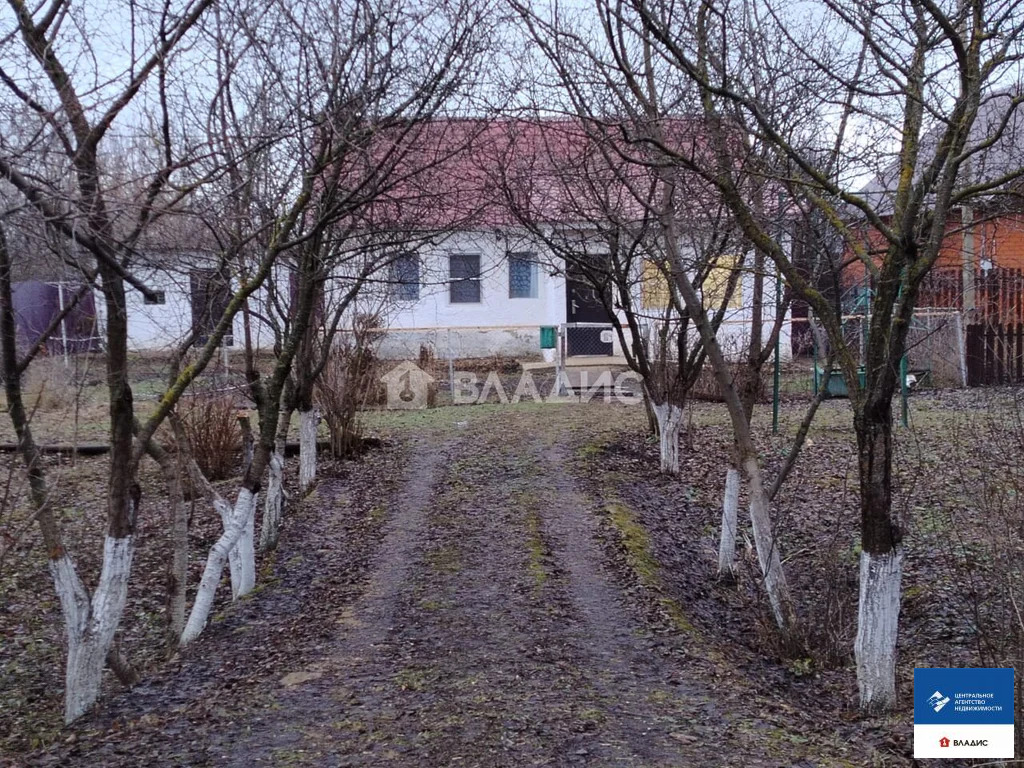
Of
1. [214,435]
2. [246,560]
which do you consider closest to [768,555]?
[246,560]

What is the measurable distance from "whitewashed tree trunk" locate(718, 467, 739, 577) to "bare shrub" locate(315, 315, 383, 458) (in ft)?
17.8

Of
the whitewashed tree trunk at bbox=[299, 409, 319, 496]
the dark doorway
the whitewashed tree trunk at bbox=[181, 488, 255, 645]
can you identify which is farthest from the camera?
the dark doorway

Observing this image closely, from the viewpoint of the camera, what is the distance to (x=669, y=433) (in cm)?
1022

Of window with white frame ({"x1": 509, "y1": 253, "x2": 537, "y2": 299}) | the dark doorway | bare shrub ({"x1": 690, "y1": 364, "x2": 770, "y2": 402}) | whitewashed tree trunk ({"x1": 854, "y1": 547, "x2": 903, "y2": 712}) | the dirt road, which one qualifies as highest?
window with white frame ({"x1": 509, "y1": 253, "x2": 537, "y2": 299})

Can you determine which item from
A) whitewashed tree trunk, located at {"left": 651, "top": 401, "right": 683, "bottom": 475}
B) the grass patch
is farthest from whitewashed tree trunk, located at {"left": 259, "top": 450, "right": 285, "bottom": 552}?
whitewashed tree trunk, located at {"left": 651, "top": 401, "right": 683, "bottom": 475}

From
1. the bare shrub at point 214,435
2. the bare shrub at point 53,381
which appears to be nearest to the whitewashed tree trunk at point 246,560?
the bare shrub at point 53,381

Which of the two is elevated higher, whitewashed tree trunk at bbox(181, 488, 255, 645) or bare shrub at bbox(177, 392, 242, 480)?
bare shrub at bbox(177, 392, 242, 480)

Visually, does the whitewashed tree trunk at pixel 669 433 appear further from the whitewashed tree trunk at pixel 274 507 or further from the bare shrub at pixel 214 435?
the bare shrub at pixel 214 435

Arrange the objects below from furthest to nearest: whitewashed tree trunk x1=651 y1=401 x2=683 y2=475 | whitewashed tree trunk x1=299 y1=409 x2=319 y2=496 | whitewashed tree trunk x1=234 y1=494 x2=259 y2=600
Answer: whitewashed tree trunk x1=651 y1=401 x2=683 y2=475, whitewashed tree trunk x1=299 y1=409 x2=319 y2=496, whitewashed tree trunk x1=234 y1=494 x2=259 y2=600

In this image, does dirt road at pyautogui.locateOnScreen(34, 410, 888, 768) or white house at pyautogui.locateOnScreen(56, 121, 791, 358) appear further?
white house at pyautogui.locateOnScreen(56, 121, 791, 358)

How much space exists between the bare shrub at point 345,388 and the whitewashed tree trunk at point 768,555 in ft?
20.6

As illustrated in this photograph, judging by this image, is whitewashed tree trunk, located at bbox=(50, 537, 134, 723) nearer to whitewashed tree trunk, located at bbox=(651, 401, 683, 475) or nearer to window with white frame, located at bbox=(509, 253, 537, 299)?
whitewashed tree trunk, located at bbox=(651, 401, 683, 475)

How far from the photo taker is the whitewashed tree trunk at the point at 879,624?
180 inches

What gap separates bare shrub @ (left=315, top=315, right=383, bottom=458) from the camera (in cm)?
1109
